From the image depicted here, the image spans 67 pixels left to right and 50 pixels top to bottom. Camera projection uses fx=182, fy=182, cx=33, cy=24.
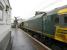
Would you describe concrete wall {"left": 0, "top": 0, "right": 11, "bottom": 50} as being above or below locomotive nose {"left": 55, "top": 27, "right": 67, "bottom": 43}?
above

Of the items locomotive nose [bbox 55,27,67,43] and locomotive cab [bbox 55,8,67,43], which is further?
locomotive cab [bbox 55,8,67,43]

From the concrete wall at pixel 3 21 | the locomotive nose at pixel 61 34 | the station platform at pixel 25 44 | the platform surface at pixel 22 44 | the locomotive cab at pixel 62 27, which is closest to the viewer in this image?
the concrete wall at pixel 3 21

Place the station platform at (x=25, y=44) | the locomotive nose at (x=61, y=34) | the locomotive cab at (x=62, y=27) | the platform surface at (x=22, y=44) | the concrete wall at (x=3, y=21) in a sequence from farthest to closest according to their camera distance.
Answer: the platform surface at (x=22, y=44), the station platform at (x=25, y=44), the locomotive cab at (x=62, y=27), the locomotive nose at (x=61, y=34), the concrete wall at (x=3, y=21)

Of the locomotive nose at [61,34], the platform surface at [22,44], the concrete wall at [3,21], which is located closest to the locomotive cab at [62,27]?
the locomotive nose at [61,34]

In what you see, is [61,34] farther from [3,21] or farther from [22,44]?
[3,21]

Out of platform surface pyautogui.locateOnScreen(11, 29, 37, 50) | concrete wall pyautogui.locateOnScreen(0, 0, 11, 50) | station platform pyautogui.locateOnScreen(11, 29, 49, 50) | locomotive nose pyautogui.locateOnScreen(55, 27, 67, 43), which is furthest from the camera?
platform surface pyautogui.locateOnScreen(11, 29, 37, 50)

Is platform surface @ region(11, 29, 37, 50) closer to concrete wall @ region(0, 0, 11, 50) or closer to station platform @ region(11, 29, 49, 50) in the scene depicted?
station platform @ region(11, 29, 49, 50)

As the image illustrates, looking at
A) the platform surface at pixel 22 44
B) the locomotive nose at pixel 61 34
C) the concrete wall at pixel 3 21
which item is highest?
the concrete wall at pixel 3 21

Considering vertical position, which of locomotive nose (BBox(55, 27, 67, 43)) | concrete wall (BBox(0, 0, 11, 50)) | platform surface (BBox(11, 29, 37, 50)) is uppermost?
concrete wall (BBox(0, 0, 11, 50))

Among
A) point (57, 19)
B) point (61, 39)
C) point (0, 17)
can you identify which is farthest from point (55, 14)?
point (0, 17)

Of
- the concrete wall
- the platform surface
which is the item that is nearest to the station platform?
the platform surface

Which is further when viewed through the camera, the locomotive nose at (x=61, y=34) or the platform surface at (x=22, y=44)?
the platform surface at (x=22, y=44)

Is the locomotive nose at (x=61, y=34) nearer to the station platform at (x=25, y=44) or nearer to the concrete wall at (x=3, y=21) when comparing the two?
the station platform at (x=25, y=44)

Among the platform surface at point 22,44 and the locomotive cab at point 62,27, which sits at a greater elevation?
the locomotive cab at point 62,27
